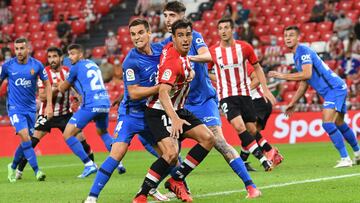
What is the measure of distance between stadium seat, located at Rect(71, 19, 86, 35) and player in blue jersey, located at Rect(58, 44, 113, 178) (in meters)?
17.3

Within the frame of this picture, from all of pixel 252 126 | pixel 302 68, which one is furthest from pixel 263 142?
pixel 302 68

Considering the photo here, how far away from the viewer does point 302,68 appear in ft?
44.9

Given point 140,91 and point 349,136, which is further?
point 349,136

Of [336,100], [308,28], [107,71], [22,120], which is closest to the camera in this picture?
[336,100]

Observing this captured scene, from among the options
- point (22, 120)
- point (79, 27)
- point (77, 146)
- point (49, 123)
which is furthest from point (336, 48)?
point (22, 120)

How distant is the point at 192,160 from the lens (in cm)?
980

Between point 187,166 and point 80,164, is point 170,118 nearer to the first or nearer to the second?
point 187,166

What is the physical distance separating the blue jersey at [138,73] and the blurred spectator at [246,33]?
651 inches

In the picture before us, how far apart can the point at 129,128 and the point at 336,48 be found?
1590cm

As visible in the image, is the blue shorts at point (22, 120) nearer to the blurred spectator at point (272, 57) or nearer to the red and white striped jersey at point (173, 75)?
the red and white striped jersey at point (173, 75)

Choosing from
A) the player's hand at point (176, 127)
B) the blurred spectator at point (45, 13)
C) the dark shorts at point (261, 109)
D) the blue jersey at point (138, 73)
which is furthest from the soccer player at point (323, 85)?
the blurred spectator at point (45, 13)

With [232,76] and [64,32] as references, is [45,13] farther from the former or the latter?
[232,76]

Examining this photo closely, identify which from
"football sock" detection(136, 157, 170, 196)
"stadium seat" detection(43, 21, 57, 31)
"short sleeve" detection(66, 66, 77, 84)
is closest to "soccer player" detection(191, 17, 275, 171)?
"short sleeve" detection(66, 66, 77, 84)

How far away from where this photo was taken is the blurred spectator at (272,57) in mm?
25125
